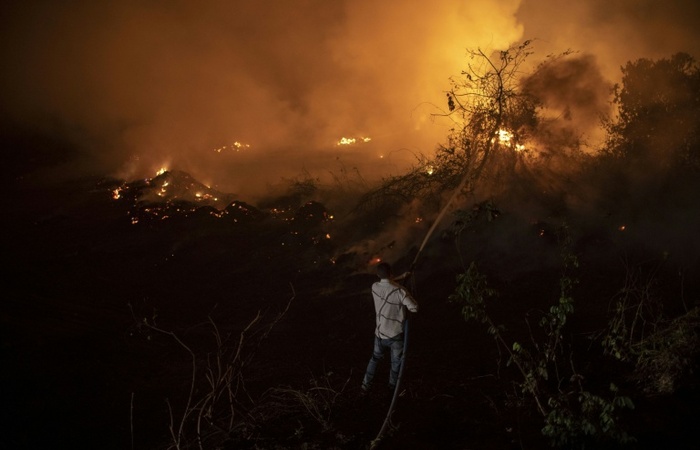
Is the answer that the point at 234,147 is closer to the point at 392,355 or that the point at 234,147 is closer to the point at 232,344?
the point at 232,344

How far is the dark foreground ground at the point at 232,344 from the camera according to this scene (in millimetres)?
4211

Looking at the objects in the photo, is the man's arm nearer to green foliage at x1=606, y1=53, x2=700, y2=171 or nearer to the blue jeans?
the blue jeans

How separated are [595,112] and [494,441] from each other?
27.5 ft

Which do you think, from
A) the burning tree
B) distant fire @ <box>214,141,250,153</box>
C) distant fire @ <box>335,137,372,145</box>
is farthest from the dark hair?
distant fire @ <box>214,141,250,153</box>

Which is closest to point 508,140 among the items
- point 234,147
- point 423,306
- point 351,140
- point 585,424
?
point 423,306

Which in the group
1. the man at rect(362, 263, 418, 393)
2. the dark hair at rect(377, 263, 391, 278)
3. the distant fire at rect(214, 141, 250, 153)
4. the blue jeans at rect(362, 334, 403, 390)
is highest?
the distant fire at rect(214, 141, 250, 153)

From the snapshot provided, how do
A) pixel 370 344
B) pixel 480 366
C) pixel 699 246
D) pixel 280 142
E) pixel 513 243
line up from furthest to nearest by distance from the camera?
pixel 280 142 < pixel 513 243 < pixel 699 246 < pixel 370 344 < pixel 480 366

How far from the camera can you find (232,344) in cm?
712

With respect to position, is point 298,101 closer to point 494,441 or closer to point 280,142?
point 280,142

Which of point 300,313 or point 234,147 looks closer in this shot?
point 300,313

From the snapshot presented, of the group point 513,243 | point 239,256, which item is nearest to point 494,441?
point 513,243

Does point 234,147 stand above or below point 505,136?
above

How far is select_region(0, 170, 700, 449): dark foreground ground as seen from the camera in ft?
13.8

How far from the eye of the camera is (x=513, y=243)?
326 inches
